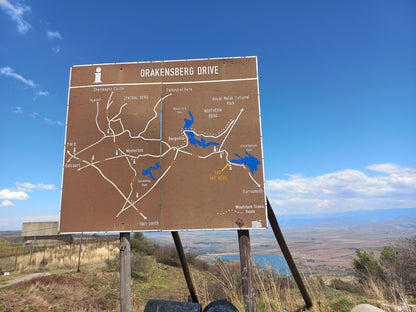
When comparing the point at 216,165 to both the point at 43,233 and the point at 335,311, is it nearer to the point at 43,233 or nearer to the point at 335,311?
the point at 335,311

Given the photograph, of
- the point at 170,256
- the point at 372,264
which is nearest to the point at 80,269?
the point at 170,256

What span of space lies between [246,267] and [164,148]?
2.59 metres

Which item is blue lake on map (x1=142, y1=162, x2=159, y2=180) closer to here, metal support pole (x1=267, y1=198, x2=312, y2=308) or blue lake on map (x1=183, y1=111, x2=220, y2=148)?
blue lake on map (x1=183, y1=111, x2=220, y2=148)

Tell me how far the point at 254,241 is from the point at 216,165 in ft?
5.60

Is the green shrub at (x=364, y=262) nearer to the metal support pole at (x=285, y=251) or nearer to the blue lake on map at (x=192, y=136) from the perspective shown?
the metal support pole at (x=285, y=251)

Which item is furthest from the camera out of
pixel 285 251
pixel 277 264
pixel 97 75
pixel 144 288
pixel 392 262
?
pixel 144 288

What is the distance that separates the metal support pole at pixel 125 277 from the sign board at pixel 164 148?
1.12 ft

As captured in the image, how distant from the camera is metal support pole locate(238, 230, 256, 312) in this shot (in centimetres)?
396

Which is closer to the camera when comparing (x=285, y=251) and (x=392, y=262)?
(x=285, y=251)

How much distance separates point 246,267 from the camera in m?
4.11

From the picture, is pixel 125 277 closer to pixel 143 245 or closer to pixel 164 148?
pixel 164 148

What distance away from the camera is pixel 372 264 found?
15.9 metres

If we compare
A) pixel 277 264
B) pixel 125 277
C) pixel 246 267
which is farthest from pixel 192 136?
pixel 277 264

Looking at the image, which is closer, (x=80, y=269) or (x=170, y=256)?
(x=80, y=269)
